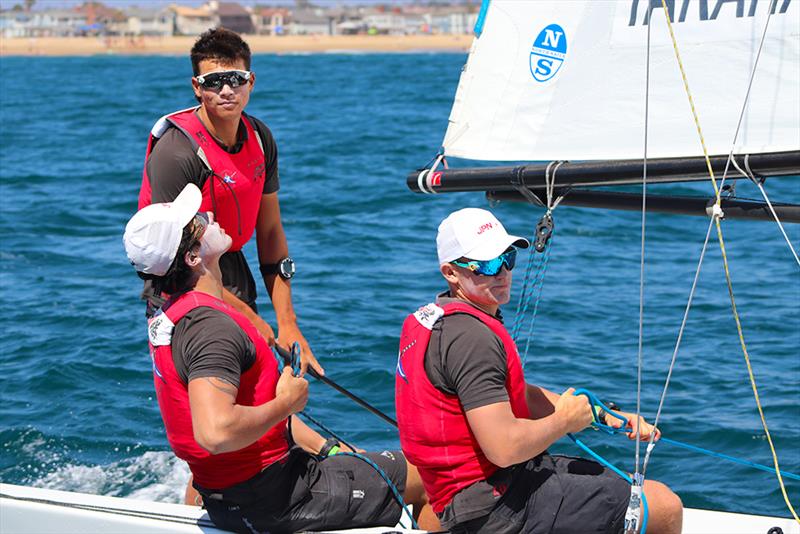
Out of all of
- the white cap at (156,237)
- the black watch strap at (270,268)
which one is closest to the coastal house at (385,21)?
the black watch strap at (270,268)


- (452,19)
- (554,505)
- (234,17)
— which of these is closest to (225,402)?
(554,505)

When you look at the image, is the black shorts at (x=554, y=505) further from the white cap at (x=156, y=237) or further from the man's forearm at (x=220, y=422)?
the white cap at (x=156, y=237)

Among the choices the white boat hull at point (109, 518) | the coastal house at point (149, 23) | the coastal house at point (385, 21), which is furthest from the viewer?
the coastal house at point (385, 21)

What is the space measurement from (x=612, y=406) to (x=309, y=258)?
666 centimetres

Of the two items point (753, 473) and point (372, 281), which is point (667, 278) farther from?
point (753, 473)

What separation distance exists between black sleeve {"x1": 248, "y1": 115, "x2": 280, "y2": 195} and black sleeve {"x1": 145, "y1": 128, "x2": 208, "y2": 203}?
364 mm

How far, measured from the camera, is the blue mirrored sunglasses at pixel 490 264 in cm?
295

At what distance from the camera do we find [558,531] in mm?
3018

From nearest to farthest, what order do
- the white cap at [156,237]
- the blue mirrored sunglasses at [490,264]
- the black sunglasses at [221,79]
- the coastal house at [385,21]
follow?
the white cap at [156,237] → the blue mirrored sunglasses at [490,264] → the black sunglasses at [221,79] → the coastal house at [385,21]

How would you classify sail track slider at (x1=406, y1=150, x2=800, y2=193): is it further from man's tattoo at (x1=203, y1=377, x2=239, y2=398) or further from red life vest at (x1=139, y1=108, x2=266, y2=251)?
man's tattoo at (x1=203, y1=377, x2=239, y2=398)

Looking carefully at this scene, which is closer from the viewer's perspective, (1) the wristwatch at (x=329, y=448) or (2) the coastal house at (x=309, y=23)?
(1) the wristwatch at (x=329, y=448)

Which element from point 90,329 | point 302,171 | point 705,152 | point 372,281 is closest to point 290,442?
point 705,152

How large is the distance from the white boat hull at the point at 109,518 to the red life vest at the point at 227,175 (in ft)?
3.09

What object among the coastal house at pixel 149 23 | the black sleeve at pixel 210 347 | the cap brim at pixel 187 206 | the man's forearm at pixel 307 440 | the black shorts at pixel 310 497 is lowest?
the coastal house at pixel 149 23
